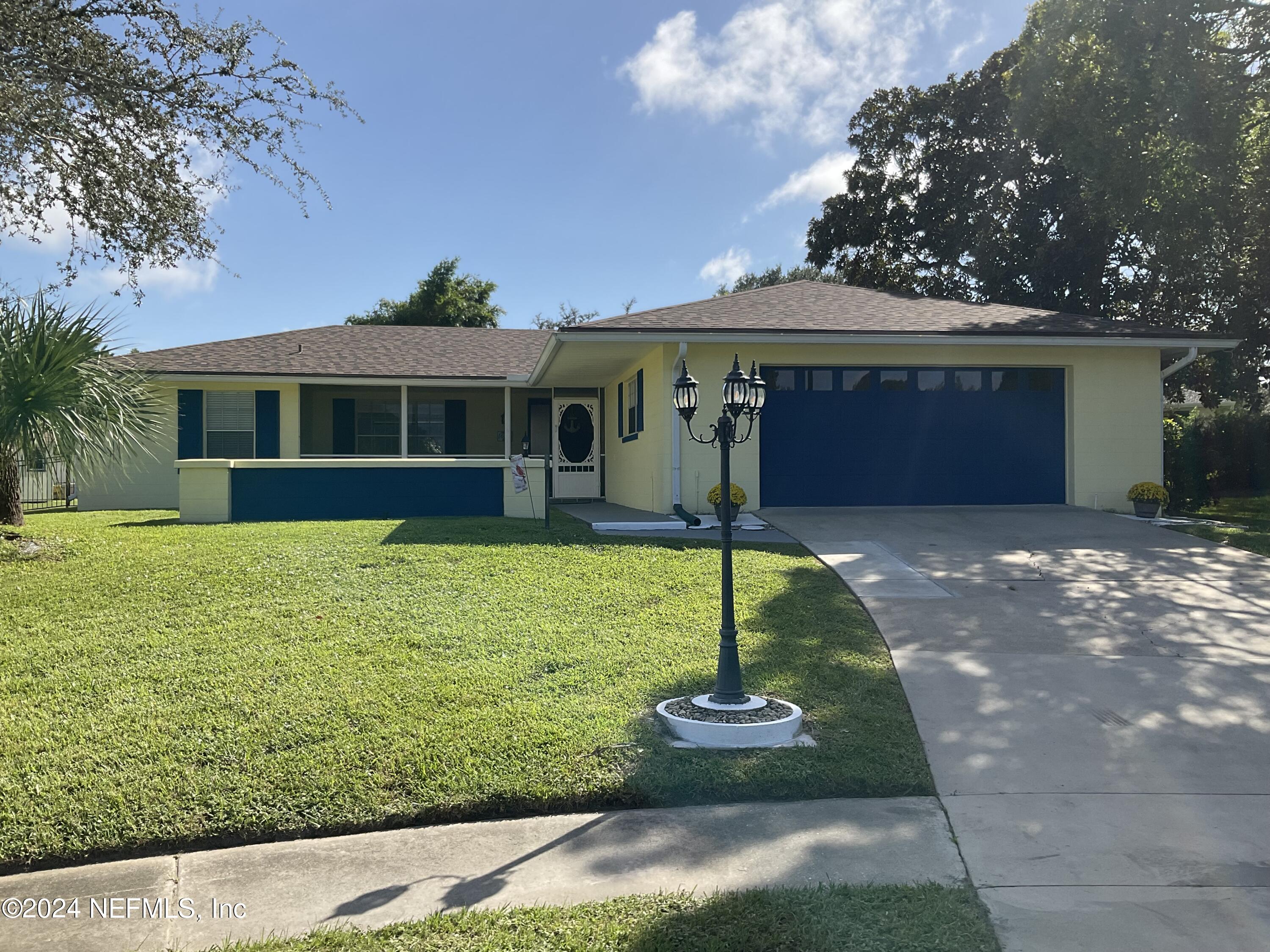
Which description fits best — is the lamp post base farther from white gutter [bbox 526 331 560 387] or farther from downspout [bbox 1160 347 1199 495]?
downspout [bbox 1160 347 1199 495]

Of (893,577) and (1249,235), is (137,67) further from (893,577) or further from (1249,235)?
(1249,235)

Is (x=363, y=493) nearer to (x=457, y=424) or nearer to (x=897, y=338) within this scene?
(x=457, y=424)

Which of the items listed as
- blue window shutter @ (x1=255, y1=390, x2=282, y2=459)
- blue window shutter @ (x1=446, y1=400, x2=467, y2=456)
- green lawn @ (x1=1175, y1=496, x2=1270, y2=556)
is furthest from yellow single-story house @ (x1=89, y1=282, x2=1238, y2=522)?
blue window shutter @ (x1=446, y1=400, x2=467, y2=456)

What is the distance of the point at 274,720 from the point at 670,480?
→ 8969 millimetres

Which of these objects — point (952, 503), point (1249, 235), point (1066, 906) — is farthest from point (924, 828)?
point (1249, 235)

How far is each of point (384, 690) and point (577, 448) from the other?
587 inches

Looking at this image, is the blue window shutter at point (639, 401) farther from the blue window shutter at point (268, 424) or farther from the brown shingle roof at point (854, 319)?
the blue window shutter at point (268, 424)

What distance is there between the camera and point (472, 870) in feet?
13.3

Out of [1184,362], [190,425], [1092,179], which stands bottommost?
[190,425]

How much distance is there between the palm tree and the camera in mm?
9180

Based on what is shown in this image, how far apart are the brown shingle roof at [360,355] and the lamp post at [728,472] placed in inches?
537

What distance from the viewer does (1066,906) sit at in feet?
12.2

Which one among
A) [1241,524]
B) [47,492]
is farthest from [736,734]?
[47,492]

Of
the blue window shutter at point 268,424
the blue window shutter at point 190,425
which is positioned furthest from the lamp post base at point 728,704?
the blue window shutter at point 190,425
